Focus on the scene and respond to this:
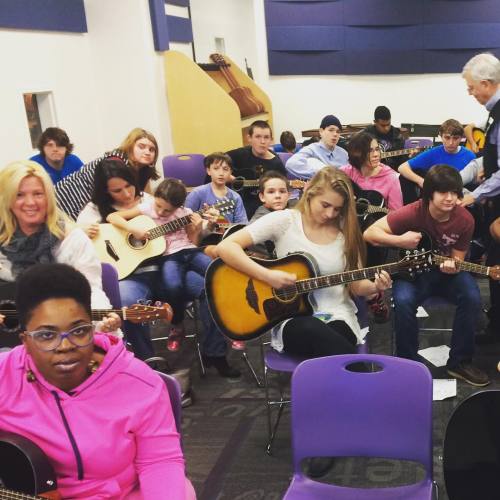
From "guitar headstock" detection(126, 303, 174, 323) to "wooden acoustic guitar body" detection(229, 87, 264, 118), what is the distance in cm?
538

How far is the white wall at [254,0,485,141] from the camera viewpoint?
8.29 metres

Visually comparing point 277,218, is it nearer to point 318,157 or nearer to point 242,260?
point 242,260

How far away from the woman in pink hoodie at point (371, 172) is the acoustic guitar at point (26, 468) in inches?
122

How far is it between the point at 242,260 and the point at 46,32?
3450 millimetres

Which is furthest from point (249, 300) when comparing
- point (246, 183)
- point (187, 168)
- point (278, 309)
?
point (187, 168)

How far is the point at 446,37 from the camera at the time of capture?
8.02 meters

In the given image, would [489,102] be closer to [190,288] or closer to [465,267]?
[465,267]

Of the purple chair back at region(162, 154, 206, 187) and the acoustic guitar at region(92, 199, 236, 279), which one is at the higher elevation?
the purple chair back at region(162, 154, 206, 187)

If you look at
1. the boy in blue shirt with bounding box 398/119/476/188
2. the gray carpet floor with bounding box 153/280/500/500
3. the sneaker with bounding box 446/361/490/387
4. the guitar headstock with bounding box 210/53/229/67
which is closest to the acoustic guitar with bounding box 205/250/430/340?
the gray carpet floor with bounding box 153/280/500/500

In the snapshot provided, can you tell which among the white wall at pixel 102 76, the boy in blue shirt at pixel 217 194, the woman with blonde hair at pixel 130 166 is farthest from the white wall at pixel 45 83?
the boy in blue shirt at pixel 217 194

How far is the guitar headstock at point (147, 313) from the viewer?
2.38m

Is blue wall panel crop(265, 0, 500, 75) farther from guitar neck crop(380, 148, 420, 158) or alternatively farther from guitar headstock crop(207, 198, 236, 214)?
guitar headstock crop(207, 198, 236, 214)

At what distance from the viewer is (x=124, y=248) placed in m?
3.34

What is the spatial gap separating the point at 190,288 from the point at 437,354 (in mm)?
1540
